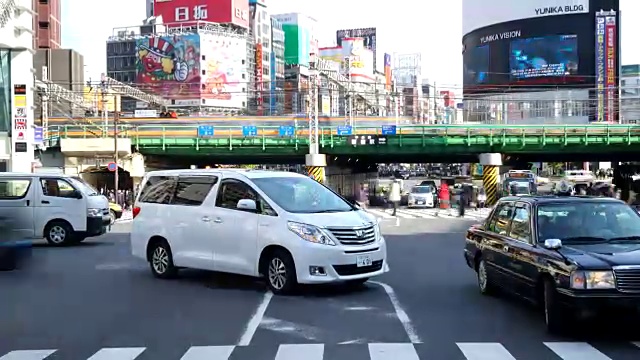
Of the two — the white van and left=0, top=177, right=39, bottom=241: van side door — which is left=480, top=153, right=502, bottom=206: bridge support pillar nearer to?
the white van

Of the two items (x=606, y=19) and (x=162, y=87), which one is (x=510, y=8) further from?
(x=162, y=87)

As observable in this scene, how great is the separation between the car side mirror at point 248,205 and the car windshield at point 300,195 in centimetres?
29

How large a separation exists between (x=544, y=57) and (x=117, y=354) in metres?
90.7

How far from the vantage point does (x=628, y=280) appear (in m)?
7.81

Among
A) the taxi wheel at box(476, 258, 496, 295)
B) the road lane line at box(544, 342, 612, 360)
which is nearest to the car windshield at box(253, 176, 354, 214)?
the taxi wheel at box(476, 258, 496, 295)

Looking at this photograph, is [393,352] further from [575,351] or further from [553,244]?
[553,244]

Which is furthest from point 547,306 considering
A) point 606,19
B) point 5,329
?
point 606,19

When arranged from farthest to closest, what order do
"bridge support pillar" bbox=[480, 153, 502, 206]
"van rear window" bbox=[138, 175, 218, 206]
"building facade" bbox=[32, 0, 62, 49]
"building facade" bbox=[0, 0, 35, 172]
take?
"building facade" bbox=[32, 0, 62, 49] → "bridge support pillar" bbox=[480, 153, 502, 206] → "building facade" bbox=[0, 0, 35, 172] → "van rear window" bbox=[138, 175, 218, 206]

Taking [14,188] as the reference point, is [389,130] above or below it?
above

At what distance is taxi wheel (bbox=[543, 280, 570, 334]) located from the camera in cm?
828

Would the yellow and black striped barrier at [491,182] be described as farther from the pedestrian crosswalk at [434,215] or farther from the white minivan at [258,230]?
the white minivan at [258,230]

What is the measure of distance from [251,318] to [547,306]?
371 cm

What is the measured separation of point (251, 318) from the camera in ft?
31.6

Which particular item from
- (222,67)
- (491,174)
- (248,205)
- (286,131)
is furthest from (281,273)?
(222,67)
